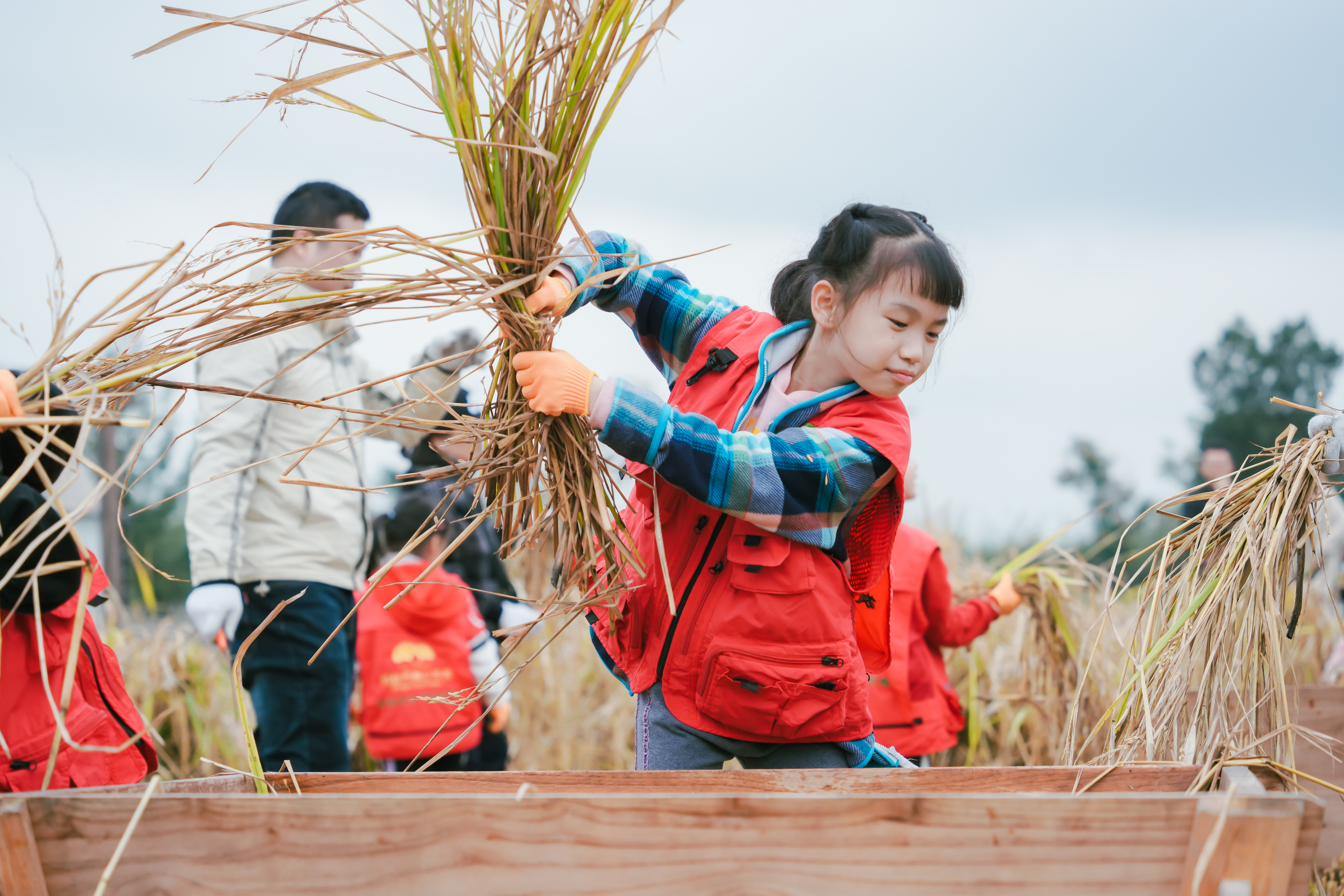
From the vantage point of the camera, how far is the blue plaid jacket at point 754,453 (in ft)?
4.88

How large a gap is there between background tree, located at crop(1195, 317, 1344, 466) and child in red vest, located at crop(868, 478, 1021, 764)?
23.3 m

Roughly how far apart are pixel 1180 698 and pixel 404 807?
135 centimetres

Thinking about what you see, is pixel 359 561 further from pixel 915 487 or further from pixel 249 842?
pixel 915 487

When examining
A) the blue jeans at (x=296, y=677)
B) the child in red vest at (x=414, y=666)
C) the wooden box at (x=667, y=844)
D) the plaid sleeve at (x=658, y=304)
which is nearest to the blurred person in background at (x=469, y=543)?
the child in red vest at (x=414, y=666)

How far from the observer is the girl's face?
168cm

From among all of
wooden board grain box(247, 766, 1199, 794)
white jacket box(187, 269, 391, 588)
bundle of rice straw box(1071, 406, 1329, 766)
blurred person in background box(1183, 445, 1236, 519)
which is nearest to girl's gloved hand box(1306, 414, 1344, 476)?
bundle of rice straw box(1071, 406, 1329, 766)

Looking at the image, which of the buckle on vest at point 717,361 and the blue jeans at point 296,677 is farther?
the blue jeans at point 296,677

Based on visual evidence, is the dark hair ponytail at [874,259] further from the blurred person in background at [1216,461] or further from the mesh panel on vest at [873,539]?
the blurred person in background at [1216,461]

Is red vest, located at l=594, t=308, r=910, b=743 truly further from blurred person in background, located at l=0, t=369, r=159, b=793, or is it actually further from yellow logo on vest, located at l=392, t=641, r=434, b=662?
yellow logo on vest, located at l=392, t=641, r=434, b=662

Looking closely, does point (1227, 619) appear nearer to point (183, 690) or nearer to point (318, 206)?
point (318, 206)

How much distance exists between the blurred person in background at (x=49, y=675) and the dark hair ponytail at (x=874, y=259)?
129cm

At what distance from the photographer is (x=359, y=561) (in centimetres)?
289

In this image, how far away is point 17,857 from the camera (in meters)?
1.12

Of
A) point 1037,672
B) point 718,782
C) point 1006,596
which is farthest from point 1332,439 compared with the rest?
point 1037,672
